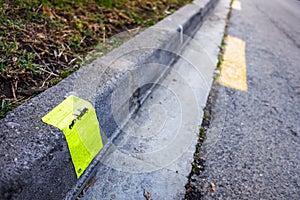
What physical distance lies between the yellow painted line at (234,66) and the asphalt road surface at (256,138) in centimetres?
6

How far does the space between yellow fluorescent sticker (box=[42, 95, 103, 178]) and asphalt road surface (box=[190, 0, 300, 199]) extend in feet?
1.60

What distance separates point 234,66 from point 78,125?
1835 millimetres

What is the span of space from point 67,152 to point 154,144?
1.75 feet

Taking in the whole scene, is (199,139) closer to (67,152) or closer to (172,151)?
(172,151)

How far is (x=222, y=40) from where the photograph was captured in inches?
112

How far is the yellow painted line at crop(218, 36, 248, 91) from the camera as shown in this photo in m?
1.98

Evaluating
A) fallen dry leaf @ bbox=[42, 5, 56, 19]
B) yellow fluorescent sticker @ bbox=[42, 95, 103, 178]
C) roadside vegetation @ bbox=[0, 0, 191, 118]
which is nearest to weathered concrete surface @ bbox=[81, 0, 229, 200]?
yellow fluorescent sticker @ bbox=[42, 95, 103, 178]

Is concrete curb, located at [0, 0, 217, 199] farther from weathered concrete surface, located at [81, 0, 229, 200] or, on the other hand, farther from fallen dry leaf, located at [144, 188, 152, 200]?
fallen dry leaf, located at [144, 188, 152, 200]

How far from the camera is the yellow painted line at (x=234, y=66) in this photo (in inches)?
78.1

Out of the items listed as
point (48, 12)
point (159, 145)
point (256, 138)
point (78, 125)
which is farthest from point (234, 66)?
point (78, 125)

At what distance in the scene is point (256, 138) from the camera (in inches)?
55.9

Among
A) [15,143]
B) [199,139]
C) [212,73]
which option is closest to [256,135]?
[199,139]

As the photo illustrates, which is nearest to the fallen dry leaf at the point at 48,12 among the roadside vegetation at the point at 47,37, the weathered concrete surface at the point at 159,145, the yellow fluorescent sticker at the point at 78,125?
the roadside vegetation at the point at 47,37

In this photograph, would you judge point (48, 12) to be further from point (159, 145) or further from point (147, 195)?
point (147, 195)
